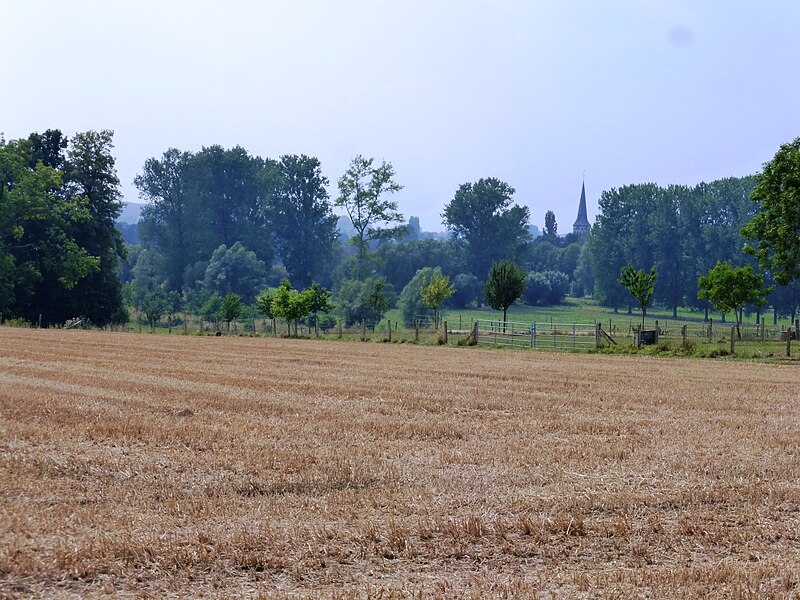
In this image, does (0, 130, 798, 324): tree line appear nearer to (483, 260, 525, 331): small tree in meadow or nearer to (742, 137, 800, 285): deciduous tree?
(483, 260, 525, 331): small tree in meadow

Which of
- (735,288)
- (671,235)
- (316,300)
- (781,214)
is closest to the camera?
(781,214)

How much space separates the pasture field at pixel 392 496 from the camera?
587 centimetres

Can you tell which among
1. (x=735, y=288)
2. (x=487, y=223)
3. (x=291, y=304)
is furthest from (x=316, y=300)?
(x=487, y=223)

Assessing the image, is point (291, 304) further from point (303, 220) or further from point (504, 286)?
point (303, 220)

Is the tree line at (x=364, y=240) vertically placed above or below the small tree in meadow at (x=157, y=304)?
above

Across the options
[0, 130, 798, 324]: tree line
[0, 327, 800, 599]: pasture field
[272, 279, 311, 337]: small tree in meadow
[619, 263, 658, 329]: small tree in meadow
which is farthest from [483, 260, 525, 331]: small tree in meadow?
[0, 327, 800, 599]: pasture field

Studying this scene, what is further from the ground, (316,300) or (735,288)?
(735,288)

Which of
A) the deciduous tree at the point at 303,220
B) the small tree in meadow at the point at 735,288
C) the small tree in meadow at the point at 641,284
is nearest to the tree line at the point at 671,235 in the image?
the deciduous tree at the point at 303,220

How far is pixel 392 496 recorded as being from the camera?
7984 mm

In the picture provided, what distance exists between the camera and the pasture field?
587 cm

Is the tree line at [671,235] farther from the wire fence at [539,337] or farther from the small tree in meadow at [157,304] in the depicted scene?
the wire fence at [539,337]

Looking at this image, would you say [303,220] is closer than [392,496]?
No

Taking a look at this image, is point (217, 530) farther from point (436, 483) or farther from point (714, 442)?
point (714, 442)

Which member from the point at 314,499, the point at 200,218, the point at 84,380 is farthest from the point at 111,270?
the point at 314,499
